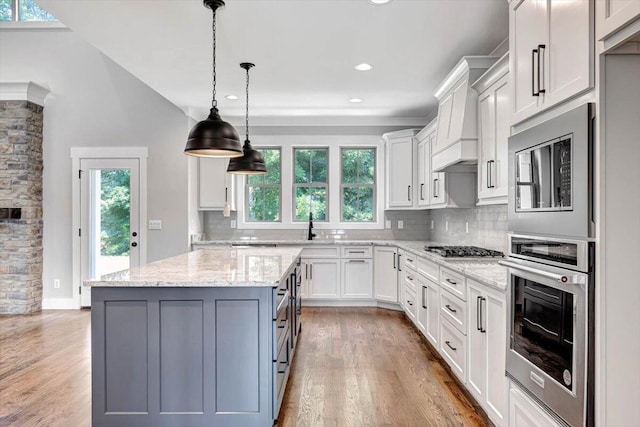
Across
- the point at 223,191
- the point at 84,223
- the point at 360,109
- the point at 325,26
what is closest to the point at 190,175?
the point at 223,191

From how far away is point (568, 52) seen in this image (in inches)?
59.2

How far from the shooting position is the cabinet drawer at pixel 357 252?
5508 millimetres

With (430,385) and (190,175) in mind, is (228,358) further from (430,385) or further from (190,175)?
(190,175)

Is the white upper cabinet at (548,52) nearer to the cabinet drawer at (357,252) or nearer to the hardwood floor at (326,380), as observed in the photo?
the hardwood floor at (326,380)

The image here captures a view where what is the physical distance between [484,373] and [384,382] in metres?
0.87

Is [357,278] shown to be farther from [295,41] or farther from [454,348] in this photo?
[295,41]

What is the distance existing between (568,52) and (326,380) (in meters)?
2.57

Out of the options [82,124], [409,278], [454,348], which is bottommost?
[454,348]

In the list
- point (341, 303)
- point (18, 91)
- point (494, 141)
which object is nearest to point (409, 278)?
point (341, 303)

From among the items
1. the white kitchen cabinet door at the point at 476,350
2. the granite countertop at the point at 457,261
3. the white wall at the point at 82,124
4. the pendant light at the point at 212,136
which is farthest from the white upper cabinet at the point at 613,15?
the white wall at the point at 82,124

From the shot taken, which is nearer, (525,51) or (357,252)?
(525,51)

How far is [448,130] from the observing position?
3580 millimetres

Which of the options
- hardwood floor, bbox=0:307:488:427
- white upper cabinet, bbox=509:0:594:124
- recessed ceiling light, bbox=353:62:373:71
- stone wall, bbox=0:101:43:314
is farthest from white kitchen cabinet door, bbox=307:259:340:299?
white upper cabinet, bbox=509:0:594:124

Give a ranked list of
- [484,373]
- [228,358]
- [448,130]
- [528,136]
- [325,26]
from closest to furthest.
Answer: [528,136] → [228,358] → [484,373] → [325,26] → [448,130]
